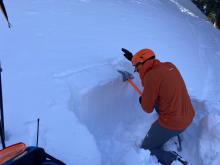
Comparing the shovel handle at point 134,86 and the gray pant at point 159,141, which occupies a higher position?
the shovel handle at point 134,86

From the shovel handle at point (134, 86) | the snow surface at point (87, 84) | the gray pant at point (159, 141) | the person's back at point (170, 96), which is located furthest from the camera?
the shovel handle at point (134, 86)

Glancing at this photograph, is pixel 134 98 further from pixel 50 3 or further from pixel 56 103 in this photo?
pixel 50 3

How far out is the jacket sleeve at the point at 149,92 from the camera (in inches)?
155

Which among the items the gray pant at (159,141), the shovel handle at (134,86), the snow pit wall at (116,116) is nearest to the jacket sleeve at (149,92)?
the gray pant at (159,141)

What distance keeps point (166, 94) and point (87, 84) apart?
1.03m

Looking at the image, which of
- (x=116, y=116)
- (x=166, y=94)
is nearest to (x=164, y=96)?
(x=166, y=94)

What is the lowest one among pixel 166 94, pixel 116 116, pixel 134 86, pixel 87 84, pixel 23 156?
pixel 116 116

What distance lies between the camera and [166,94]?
3977mm

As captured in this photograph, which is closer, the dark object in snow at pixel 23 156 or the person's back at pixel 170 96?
the dark object in snow at pixel 23 156

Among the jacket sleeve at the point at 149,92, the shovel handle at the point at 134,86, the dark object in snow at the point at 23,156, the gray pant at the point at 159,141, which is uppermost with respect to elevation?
the dark object in snow at the point at 23,156

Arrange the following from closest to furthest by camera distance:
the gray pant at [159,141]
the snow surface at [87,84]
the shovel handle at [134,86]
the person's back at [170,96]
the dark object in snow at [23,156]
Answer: the dark object in snow at [23,156] → the snow surface at [87,84] → the person's back at [170,96] → the gray pant at [159,141] → the shovel handle at [134,86]

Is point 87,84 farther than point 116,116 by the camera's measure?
No

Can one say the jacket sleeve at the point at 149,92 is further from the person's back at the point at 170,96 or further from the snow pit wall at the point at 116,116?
the snow pit wall at the point at 116,116

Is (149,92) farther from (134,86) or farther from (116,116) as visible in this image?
(116,116)
